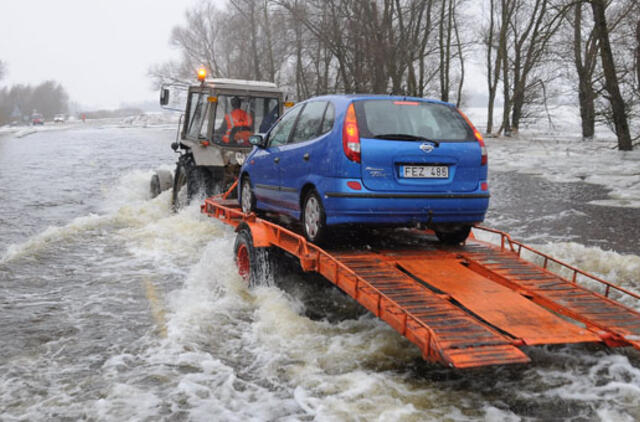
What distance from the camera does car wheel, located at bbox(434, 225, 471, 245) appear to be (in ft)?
20.5

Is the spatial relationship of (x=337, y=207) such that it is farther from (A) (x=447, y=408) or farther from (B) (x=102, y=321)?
(B) (x=102, y=321)

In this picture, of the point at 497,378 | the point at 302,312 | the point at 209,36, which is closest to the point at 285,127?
the point at 302,312

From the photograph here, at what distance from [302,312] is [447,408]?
2476mm

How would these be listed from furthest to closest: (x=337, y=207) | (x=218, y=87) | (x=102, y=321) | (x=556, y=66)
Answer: (x=556, y=66) → (x=218, y=87) → (x=102, y=321) → (x=337, y=207)

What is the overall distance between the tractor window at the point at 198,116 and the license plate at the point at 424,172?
641 centimetres

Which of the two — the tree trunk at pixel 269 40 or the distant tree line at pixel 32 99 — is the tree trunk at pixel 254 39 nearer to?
the tree trunk at pixel 269 40

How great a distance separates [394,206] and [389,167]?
357mm

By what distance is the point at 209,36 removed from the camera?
66125mm

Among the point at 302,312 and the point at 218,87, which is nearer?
the point at 302,312

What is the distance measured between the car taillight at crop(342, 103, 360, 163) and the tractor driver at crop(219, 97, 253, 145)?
19.5ft

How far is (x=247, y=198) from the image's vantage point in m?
8.31

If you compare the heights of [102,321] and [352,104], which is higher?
[352,104]

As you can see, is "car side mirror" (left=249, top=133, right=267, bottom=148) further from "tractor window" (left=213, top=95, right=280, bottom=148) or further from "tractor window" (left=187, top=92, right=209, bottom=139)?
"tractor window" (left=187, top=92, right=209, bottom=139)

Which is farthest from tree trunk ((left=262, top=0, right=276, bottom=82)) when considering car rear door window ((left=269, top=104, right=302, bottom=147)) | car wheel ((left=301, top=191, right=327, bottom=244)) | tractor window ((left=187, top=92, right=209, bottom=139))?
car wheel ((left=301, top=191, right=327, bottom=244))
